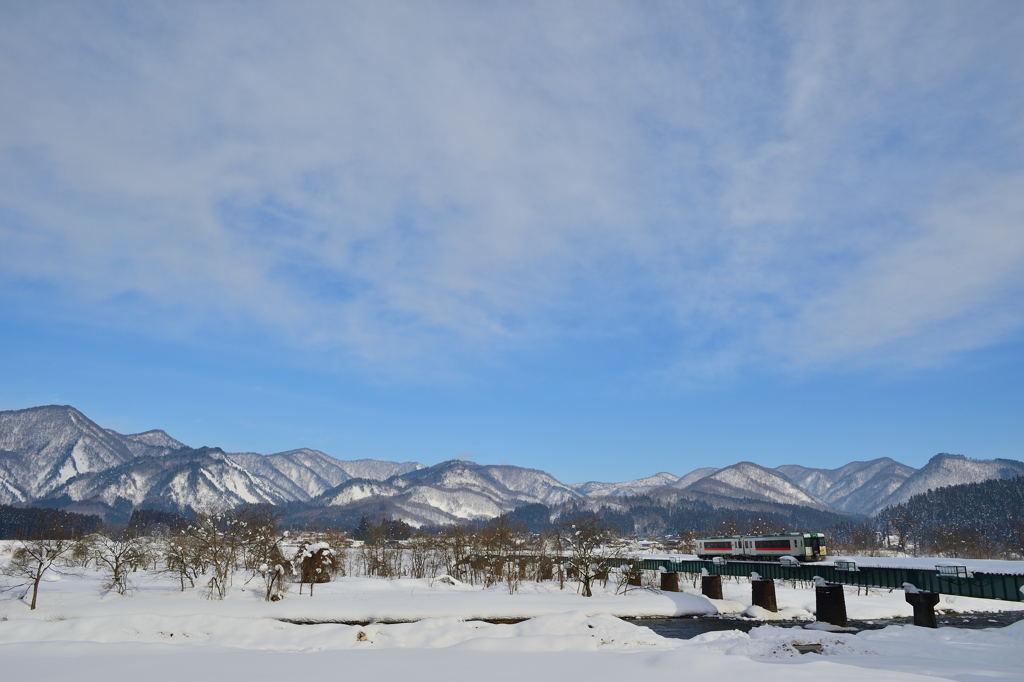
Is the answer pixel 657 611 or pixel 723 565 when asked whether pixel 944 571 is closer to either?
pixel 657 611

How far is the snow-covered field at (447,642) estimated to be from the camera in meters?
23.0

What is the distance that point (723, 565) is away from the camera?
303ft

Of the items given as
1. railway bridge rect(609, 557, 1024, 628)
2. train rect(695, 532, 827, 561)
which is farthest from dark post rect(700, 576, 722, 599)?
train rect(695, 532, 827, 561)

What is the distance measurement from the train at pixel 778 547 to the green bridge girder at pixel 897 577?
15.3ft

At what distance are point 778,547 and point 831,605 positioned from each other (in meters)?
29.4

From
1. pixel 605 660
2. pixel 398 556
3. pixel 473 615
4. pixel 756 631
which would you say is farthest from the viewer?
pixel 398 556

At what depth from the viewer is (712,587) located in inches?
3337

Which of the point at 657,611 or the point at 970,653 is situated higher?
the point at 970,653

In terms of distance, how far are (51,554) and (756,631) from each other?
78.9 metres

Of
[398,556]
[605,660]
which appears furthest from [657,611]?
[398,556]

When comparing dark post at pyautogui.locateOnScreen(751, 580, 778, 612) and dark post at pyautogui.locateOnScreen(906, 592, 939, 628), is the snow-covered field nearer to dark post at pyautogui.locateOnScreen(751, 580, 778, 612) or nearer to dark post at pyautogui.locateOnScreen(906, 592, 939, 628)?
dark post at pyautogui.locateOnScreen(751, 580, 778, 612)

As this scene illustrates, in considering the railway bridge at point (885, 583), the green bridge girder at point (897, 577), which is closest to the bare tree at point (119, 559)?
the railway bridge at point (885, 583)

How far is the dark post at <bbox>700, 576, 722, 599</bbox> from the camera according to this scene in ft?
275

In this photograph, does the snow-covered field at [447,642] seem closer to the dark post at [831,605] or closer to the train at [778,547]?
the train at [778,547]
